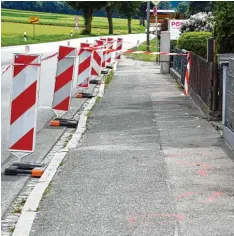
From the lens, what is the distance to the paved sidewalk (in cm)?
659

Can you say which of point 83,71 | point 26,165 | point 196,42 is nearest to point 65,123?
point 26,165

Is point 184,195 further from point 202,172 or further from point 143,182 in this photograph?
point 202,172

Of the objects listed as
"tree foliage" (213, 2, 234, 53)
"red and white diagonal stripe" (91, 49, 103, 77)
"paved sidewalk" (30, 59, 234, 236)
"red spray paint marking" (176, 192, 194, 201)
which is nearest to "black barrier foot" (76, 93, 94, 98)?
"red and white diagonal stripe" (91, 49, 103, 77)

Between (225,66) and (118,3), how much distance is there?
89942 millimetres

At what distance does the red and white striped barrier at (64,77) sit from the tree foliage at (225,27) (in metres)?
3.10

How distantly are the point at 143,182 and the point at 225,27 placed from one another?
21.9 feet

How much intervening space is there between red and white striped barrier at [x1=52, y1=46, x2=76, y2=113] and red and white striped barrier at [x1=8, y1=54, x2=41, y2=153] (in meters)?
3.65

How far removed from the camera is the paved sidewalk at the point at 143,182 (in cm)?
659

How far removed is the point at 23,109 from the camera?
30.1ft

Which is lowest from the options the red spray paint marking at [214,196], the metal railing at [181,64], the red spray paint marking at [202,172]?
the red spray paint marking at [202,172]

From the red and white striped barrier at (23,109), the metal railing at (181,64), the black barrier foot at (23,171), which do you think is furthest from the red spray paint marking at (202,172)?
the metal railing at (181,64)

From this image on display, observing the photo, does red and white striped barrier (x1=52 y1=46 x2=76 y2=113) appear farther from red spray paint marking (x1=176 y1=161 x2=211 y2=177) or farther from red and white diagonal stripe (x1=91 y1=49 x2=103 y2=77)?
red and white diagonal stripe (x1=91 y1=49 x2=103 y2=77)

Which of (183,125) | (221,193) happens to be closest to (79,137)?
(183,125)

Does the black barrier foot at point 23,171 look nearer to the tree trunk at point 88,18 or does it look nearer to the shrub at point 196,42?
the shrub at point 196,42
